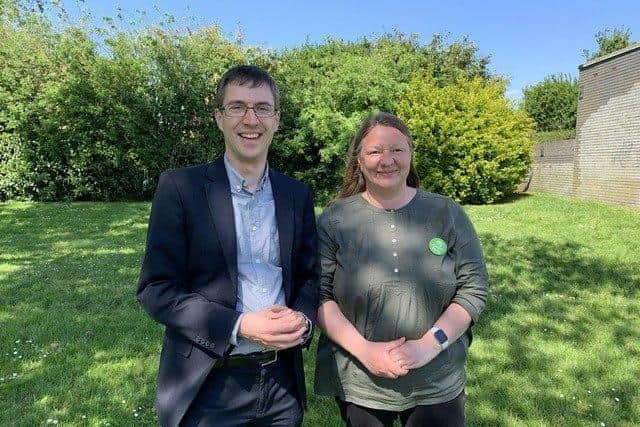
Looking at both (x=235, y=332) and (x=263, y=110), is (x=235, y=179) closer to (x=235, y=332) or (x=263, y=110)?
(x=263, y=110)

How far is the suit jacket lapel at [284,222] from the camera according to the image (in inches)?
Result: 71.7

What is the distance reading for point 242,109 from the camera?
1.77m

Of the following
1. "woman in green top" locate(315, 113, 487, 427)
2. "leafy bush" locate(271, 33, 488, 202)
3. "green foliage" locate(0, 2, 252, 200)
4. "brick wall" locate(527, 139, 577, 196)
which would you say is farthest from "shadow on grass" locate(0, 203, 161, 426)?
"brick wall" locate(527, 139, 577, 196)

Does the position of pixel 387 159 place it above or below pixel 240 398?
above

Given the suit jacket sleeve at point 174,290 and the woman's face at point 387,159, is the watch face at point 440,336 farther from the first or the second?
the suit jacket sleeve at point 174,290

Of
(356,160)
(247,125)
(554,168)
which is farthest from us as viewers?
(554,168)

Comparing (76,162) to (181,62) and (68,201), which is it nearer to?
(68,201)

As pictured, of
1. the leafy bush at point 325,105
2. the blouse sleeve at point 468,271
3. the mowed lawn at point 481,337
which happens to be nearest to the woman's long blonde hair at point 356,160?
the blouse sleeve at point 468,271

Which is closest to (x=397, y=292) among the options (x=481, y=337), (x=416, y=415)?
(x=416, y=415)

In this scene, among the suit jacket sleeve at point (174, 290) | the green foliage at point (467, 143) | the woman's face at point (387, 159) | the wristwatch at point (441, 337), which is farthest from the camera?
the green foliage at point (467, 143)

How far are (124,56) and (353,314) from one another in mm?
14773

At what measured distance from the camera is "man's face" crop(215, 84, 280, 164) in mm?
1768

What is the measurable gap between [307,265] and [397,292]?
38 cm

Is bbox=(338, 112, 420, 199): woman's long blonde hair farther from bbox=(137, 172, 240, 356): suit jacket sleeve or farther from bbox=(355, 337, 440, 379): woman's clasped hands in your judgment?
bbox=(137, 172, 240, 356): suit jacket sleeve
